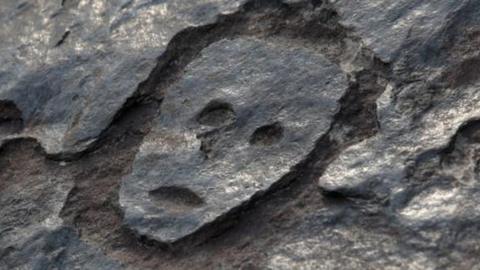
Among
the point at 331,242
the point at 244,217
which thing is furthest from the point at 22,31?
the point at 331,242

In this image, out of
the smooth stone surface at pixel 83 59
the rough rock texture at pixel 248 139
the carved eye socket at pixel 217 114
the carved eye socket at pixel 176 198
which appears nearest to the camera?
the rough rock texture at pixel 248 139

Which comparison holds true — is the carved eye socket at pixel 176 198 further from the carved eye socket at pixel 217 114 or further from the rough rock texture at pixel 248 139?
the carved eye socket at pixel 217 114

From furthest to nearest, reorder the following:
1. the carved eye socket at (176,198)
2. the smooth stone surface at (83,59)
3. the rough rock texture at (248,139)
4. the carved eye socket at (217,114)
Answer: the smooth stone surface at (83,59)
the carved eye socket at (217,114)
the carved eye socket at (176,198)
the rough rock texture at (248,139)

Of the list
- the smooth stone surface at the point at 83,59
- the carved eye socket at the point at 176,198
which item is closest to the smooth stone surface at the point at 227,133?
the carved eye socket at the point at 176,198

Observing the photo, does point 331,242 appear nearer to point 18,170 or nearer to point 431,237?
point 431,237

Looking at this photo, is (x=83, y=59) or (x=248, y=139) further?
(x=83, y=59)

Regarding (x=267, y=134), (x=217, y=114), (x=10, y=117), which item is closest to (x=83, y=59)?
(x=10, y=117)

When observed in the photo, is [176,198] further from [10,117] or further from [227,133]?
[10,117]
